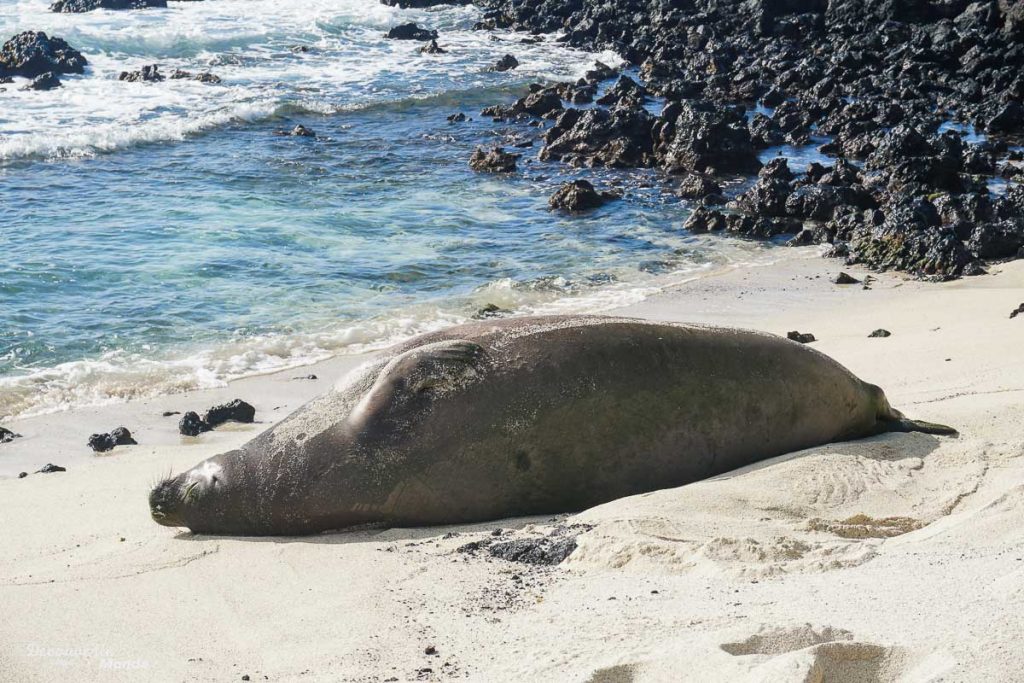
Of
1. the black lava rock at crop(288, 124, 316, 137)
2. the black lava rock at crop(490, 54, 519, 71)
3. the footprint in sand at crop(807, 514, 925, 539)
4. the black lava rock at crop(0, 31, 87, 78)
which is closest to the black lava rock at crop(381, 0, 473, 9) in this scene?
the black lava rock at crop(490, 54, 519, 71)

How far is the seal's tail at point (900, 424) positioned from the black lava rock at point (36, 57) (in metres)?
24.9

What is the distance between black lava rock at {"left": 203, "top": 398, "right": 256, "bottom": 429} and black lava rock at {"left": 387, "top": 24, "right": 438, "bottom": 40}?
93.8 feet

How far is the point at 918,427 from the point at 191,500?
369 cm

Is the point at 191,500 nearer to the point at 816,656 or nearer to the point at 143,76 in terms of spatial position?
the point at 816,656

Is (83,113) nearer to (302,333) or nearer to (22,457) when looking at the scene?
(302,333)

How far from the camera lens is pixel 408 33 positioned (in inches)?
1401

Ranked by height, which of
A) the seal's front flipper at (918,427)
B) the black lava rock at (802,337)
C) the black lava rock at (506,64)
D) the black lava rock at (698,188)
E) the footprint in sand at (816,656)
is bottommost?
the black lava rock at (802,337)

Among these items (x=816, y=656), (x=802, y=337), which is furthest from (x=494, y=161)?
(x=816, y=656)

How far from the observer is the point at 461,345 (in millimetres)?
5512

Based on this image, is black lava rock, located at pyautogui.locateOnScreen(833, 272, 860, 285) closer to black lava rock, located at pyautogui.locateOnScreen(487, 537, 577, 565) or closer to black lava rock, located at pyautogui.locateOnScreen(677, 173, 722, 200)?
black lava rock, located at pyautogui.locateOnScreen(677, 173, 722, 200)

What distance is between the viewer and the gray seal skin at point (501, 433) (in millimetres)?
5316

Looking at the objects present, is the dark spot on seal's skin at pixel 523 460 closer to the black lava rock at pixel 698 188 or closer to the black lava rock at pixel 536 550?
the black lava rock at pixel 536 550

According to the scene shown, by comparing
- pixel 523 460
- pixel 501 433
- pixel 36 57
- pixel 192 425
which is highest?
pixel 36 57

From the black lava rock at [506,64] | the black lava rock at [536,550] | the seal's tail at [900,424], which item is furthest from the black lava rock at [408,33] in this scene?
the black lava rock at [536,550]
